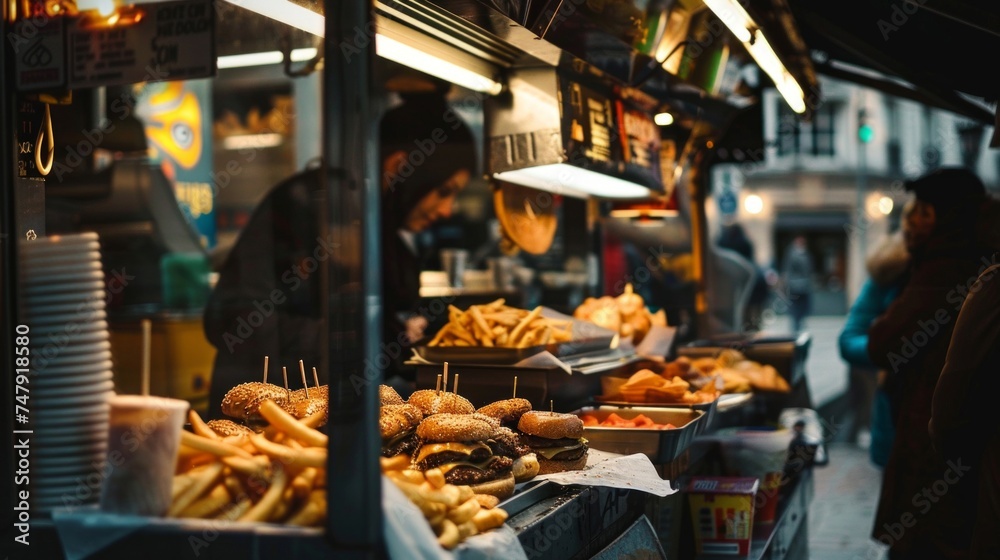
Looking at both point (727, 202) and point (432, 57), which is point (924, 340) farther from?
point (727, 202)

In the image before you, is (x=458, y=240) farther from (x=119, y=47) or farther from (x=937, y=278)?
(x=119, y=47)

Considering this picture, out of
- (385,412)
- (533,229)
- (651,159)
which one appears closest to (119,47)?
(385,412)

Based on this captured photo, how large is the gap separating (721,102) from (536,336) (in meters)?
3.49

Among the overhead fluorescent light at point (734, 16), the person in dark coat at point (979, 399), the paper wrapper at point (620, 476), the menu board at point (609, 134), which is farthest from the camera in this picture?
the menu board at point (609, 134)

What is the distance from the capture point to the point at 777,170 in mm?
39656

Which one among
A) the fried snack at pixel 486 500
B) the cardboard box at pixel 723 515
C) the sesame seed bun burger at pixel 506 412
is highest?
the sesame seed bun burger at pixel 506 412

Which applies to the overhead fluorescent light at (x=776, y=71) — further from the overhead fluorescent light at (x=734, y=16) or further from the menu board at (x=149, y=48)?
the menu board at (x=149, y=48)

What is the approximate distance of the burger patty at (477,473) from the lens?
125 inches

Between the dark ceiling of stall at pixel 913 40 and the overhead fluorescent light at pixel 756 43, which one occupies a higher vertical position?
the dark ceiling of stall at pixel 913 40

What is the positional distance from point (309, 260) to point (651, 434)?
378 cm

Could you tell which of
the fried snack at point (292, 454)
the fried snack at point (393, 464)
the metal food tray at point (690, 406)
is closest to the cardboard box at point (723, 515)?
the metal food tray at point (690, 406)

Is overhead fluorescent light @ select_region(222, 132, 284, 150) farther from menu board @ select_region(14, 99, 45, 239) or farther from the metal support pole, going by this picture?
the metal support pole

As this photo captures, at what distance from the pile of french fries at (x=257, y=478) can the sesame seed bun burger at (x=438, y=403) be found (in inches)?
41.8

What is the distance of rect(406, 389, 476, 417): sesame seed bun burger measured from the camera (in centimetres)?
373
